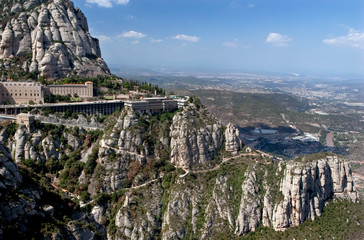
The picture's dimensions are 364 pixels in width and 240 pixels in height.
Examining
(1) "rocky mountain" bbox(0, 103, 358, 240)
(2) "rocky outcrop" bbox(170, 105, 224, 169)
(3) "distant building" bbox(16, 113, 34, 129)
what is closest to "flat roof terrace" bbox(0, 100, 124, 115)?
(3) "distant building" bbox(16, 113, 34, 129)

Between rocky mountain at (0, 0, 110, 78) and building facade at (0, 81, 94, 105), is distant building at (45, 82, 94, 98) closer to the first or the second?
building facade at (0, 81, 94, 105)

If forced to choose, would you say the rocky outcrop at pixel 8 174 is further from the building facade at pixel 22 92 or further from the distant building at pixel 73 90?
the distant building at pixel 73 90

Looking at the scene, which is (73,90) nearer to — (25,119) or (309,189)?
(25,119)

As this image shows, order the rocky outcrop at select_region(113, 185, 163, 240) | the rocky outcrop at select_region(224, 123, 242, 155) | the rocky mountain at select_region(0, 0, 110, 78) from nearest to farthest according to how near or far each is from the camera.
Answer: the rocky outcrop at select_region(113, 185, 163, 240) → the rocky outcrop at select_region(224, 123, 242, 155) → the rocky mountain at select_region(0, 0, 110, 78)

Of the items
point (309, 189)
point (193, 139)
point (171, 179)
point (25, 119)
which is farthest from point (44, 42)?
point (309, 189)

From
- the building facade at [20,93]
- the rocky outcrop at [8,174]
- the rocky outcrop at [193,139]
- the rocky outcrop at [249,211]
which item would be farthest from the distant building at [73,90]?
the rocky outcrop at [8,174]

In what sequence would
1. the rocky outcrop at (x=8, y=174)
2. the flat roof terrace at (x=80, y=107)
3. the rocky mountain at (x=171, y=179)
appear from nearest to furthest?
the rocky outcrop at (x=8, y=174) < the rocky mountain at (x=171, y=179) < the flat roof terrace at (x=80, y=107)
